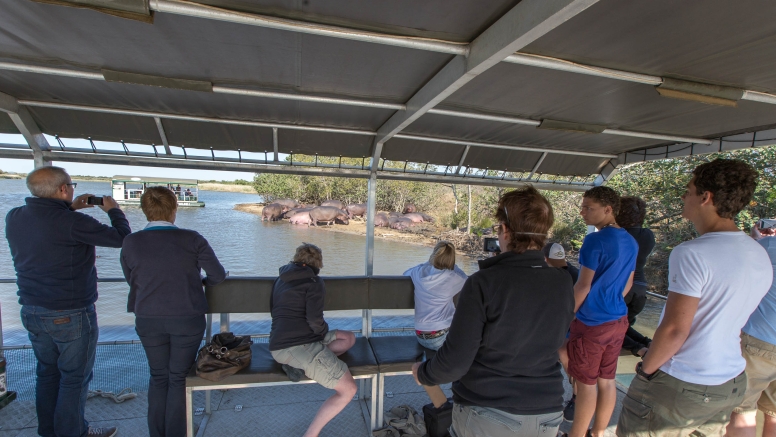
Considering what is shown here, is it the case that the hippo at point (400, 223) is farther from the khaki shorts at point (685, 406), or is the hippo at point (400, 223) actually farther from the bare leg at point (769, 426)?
the khaki shorts at point (685, 406)

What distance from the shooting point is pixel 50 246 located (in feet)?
6.44

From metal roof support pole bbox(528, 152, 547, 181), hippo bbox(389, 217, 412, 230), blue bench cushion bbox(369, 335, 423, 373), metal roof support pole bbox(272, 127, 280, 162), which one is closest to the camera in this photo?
blue bench cushion bbox(369, 335, 423, 373)

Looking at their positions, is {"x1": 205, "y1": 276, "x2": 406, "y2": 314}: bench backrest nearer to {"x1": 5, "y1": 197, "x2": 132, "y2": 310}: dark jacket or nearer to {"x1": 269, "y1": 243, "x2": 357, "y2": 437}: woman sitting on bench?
{"x1": 269, "y1": 243, "x2": 357, "y2": 437}: woman sitting on bench

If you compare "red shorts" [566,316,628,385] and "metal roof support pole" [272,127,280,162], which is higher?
"metal roof support pole" [272,127,280,162]

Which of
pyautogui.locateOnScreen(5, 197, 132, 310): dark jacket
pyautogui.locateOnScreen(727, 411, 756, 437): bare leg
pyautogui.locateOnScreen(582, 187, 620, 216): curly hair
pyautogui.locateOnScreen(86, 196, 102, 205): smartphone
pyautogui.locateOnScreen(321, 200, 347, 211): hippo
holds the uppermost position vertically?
pyautogui.locateOnScreen(582, 187, 620, 216): curly hair

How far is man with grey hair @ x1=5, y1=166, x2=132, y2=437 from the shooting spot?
1.96 m

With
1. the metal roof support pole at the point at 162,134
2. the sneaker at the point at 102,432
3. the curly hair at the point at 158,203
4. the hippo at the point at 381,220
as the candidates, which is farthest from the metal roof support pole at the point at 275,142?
the hippo at the point at 381,220

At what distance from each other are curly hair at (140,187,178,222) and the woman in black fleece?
171cm

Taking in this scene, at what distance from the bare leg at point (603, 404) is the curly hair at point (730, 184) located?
1.32 meters

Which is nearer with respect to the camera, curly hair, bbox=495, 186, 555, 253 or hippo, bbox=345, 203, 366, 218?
curly hair, bbox=495, 186, 555, 253

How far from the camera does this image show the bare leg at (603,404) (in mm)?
2230

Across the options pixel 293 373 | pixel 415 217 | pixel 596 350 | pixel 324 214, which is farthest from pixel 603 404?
pixel 415 217

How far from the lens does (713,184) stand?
4.60 ft

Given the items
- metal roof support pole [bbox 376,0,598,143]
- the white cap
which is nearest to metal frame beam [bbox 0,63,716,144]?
metal roof support pole [bbox 376,0,598,143]
